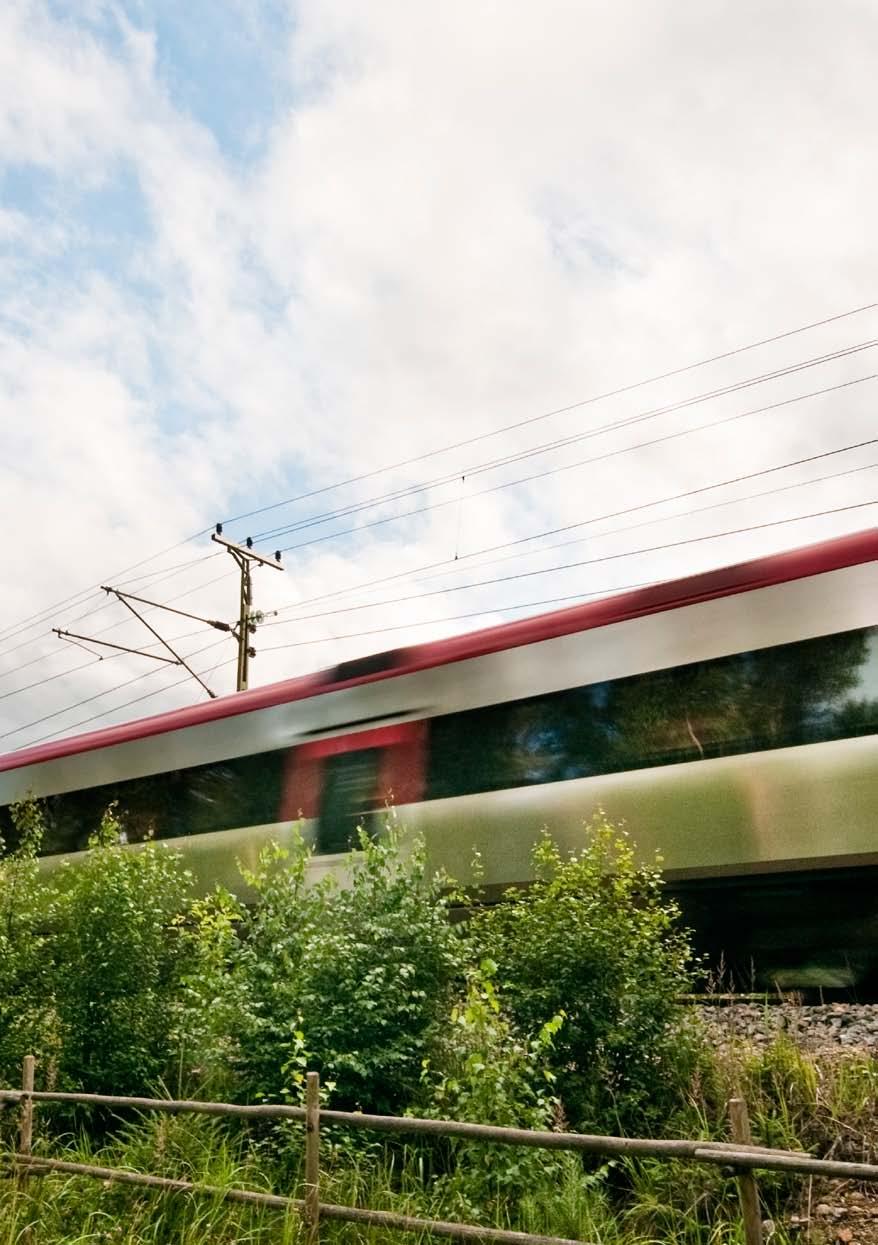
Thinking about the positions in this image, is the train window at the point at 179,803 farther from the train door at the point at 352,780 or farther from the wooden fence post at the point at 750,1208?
the wooden fence post at the point at 750,1208

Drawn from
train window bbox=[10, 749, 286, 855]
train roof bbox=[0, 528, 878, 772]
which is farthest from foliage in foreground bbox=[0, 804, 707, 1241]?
train window bbox=[10, 749, 286, 855]

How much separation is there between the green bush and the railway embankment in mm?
539

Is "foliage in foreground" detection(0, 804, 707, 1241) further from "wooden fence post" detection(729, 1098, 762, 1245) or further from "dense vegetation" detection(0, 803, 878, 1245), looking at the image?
"wooden fence post" detection(729, 1098, 762, 1245)

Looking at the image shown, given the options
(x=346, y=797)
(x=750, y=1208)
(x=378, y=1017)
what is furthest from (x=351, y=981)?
(x=346, y=797)

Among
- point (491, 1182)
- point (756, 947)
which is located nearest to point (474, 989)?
point (491, 1182)

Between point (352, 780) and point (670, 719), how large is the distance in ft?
10.6

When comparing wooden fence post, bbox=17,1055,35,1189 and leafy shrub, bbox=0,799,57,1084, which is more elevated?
leafy shrub, bbox=0,799,57,1084

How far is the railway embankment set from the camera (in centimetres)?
685

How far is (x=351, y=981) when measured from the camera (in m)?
6.79

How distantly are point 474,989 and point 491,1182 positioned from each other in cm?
108

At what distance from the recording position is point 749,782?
7.54m

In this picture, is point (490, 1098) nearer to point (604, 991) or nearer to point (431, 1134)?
point (431, 1134)

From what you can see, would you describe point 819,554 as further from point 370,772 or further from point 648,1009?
point 370,772

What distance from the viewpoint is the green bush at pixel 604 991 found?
6.58m
